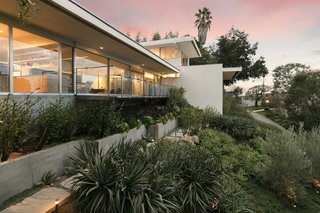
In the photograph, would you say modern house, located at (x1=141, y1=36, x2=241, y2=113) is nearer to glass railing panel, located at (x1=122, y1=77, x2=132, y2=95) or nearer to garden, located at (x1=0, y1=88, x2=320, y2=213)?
garden, located at (x1=0, y1=88, x2=320, y2=213)

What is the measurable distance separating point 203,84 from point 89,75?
12.0 metres

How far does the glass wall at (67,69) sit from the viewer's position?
323 inches

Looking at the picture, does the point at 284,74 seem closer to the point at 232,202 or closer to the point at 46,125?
the point at 232,202

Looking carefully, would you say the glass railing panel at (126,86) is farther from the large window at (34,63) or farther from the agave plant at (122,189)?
the agave plant at (122,189)

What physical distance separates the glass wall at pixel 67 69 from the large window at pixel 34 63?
36 cm

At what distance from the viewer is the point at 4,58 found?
237 inches

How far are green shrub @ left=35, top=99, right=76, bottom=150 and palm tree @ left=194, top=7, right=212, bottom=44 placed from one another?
37.3 m

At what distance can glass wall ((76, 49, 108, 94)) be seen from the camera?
910 centimetres

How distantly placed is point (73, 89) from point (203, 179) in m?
6.93

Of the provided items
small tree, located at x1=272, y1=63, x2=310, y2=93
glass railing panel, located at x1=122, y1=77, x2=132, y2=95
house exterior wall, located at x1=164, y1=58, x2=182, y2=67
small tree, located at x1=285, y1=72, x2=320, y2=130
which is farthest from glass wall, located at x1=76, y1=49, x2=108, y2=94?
small tree, located at x1=272, y1=63, x2=310, y2=93

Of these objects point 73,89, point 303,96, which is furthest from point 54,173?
point 303,96

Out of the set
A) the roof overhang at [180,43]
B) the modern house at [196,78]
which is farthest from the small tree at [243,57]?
the modern house at [196,78]

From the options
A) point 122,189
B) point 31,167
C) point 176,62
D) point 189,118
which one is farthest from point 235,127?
point 176,62

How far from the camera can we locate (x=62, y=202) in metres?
3.42
